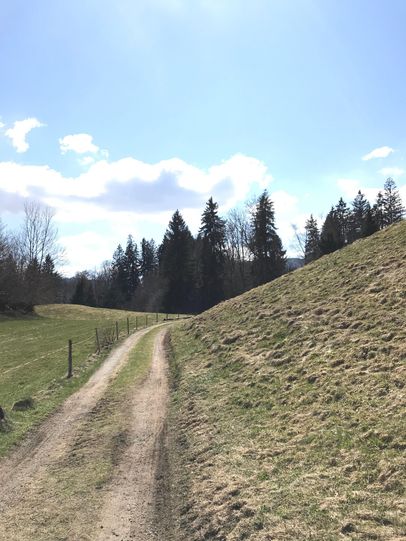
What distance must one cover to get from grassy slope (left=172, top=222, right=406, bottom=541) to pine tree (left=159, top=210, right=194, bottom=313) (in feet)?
225

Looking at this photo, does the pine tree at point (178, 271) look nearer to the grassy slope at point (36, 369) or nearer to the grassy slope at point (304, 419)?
the grassy slope at point (36, 369)

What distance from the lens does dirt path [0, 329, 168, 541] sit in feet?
24.1

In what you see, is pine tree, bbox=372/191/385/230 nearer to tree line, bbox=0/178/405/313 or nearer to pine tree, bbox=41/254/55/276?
tree line, bbox=0/178/405/313

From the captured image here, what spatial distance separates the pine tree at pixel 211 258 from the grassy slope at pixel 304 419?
218 ft

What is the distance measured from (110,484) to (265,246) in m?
78.5

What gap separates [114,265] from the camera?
5212 inches

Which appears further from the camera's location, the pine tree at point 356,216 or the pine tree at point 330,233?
the pine tree at point 356,216

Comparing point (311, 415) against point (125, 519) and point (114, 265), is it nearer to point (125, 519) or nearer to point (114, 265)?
point (125, 519)

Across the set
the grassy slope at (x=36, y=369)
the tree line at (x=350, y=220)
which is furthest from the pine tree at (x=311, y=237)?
the grassy slope at (x=36, y=369)

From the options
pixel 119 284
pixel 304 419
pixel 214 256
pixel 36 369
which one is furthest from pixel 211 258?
pixel 304 419

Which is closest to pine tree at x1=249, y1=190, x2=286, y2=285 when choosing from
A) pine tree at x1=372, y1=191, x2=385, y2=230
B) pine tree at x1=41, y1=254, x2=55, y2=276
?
pine tree at x1=372, y1=191, x2=385, y2=230

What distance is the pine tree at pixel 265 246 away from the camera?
85.4 m

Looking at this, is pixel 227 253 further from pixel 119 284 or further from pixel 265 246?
pixel 119 284

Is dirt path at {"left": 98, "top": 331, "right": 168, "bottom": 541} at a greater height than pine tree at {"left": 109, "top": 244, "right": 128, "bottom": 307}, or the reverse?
pine tree at {"left": 109, "top": 244, "right": 128, "bottom": 307}
